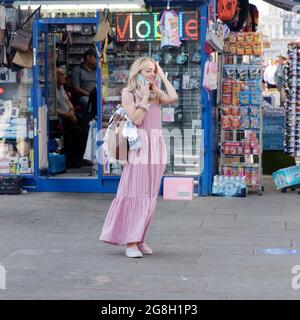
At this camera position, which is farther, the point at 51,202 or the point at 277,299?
the point at 51,202

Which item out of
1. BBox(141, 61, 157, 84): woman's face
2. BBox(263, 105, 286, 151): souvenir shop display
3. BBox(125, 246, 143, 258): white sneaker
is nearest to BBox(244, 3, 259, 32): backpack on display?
BBox(263, 105, 286, 151): souvenir shop display

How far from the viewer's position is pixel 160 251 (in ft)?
26.1

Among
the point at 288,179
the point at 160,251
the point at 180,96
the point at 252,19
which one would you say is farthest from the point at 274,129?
the point at 160,251

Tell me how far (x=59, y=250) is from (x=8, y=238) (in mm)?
847

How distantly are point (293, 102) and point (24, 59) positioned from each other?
4.02m

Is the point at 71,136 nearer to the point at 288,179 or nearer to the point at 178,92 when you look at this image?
the point at 178,92

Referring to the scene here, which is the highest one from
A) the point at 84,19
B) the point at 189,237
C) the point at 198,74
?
the point at 84,19

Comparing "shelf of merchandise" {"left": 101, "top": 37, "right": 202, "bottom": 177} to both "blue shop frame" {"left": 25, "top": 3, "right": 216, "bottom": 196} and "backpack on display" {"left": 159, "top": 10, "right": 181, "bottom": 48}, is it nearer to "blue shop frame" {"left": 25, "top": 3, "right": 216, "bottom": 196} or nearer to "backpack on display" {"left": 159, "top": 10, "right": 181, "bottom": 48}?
"blue shop frame" {"left": 25, "top": 3, "right": 216, "bottom": 196}

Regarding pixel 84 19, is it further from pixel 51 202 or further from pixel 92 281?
pixel 92 281

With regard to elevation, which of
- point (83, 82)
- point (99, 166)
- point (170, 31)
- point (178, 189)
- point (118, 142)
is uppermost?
point (170, 31)

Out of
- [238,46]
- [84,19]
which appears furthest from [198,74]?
[84,19]

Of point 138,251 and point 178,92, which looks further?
point 178,92

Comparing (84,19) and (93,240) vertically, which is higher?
(84,19)

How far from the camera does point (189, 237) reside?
866 cm
